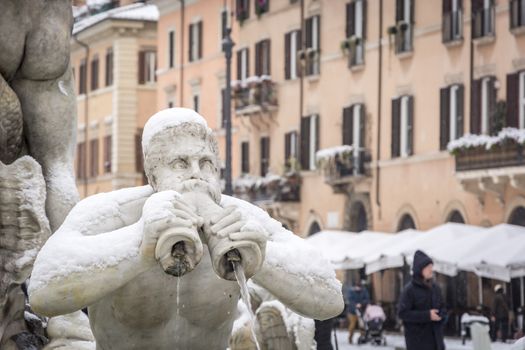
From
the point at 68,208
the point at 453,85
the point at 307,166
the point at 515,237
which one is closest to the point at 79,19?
the point at 307,166

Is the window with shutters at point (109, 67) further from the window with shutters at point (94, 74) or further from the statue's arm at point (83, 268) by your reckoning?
the statue's arm at point (83, 268)

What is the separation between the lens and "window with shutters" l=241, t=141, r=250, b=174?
2234 inches

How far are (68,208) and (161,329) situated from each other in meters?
2.25

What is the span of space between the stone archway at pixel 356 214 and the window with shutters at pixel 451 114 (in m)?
5.73

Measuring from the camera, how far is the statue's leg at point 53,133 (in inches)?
270

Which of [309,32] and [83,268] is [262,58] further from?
[83,268]

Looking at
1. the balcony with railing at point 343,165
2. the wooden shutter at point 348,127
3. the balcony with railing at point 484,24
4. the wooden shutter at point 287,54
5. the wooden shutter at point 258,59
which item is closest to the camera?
the balcony with railing at point 484,24

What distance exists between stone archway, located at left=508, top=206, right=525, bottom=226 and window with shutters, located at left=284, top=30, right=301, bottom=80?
14.4 m

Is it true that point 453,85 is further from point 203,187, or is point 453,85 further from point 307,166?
point 203,187

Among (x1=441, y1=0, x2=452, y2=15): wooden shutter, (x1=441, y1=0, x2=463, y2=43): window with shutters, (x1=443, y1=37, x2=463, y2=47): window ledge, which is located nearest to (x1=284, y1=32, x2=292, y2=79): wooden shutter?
(x1=441, y1=0, x2=452, y2=15): wooden shutter

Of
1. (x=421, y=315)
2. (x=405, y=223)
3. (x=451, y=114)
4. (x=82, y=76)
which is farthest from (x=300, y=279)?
(x=82, y=76)

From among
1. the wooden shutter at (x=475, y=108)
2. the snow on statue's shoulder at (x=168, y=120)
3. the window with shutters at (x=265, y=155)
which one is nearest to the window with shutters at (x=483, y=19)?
the wooden shutter at (x=475, y=108)

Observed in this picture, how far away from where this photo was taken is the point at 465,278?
39.4 m

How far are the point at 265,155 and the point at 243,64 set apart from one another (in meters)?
3.60
